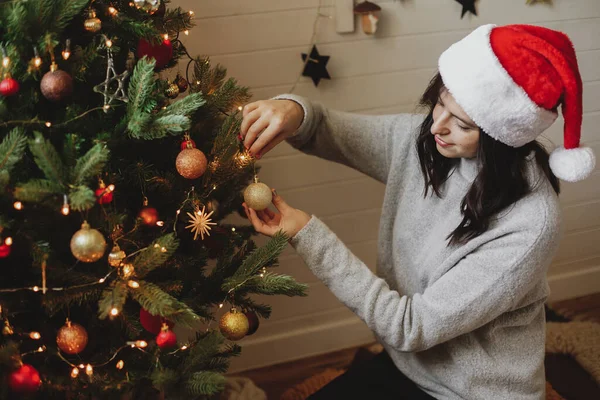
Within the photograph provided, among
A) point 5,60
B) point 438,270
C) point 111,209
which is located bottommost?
point 438,270

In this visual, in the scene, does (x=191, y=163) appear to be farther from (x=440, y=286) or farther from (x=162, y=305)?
(x=440, y=286)

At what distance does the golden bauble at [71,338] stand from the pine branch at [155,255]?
0.12 meters

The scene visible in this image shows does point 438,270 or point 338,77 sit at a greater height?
point 338,77

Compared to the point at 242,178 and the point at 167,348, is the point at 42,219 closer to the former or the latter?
the point at 167,348

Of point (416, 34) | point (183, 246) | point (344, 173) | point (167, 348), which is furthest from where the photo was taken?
point (344, 173)

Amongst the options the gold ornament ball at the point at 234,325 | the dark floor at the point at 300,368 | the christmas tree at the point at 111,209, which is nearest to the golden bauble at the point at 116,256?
the christmas tree at the point at 111,209

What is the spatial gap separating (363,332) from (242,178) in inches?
41.3

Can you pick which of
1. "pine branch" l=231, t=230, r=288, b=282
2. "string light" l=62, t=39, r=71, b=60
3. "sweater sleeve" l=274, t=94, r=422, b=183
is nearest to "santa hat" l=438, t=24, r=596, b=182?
"sweater sleeve" l=274, t=94, r=422, b=183

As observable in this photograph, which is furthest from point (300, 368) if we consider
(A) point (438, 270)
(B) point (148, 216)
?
(B) point (148, 216)

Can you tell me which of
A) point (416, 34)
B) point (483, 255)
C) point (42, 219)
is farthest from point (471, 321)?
point (416, 34)

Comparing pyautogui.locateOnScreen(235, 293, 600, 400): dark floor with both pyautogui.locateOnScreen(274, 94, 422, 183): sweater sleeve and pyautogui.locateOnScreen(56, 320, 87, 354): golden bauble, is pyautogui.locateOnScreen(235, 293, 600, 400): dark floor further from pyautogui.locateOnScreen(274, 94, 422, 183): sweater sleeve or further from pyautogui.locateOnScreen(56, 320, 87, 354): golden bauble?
pyautogui.locateOnScreen(56, 320, 87, 354): golden bauble

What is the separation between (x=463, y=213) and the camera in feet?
3.56

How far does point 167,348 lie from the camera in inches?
33.6

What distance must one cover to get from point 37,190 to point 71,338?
23cm
